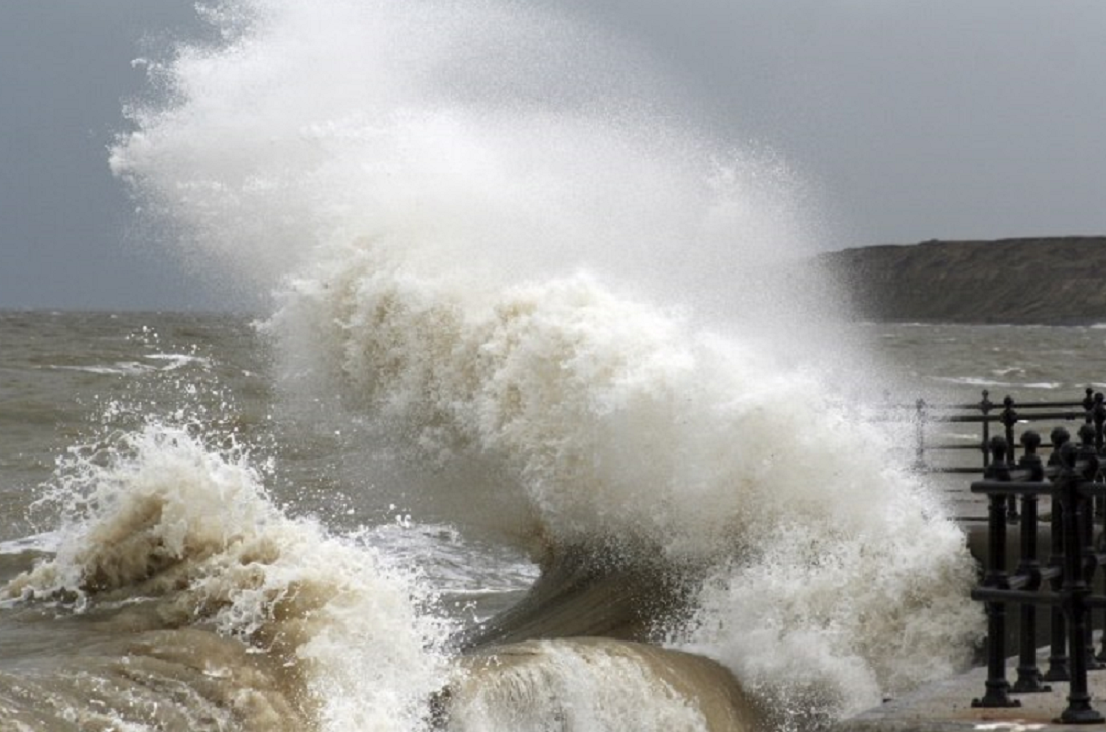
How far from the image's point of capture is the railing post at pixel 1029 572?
20.5ft

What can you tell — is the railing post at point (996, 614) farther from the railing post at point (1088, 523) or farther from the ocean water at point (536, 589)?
the ocean water at point (536, 589)

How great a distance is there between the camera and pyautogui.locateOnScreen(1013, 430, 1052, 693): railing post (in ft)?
20.5

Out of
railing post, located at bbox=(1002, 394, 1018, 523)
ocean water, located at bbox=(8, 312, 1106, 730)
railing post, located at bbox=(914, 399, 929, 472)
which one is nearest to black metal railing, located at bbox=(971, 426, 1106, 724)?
ocean water, located at bbox=(8, 312, 1106, 730)

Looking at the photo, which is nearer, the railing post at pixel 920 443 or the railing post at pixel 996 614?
the railing post at pixel 996 614

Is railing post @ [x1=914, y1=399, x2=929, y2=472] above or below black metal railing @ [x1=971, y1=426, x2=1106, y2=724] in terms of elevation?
above

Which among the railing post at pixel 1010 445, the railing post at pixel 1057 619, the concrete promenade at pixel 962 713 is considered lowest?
the concrete promenade at pixel 962 713

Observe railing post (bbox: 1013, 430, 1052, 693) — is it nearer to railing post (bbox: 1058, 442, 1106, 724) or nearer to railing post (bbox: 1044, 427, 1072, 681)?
railing post (bbox: 1044, 427, 1072, 681)

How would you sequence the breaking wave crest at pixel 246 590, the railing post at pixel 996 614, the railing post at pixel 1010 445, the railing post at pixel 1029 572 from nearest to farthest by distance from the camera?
the railing post at pixel 996 614, the railing post at pixel 1029 572, the breaking wave crest at pixel 246 590, the railing post at pixel 1010 445

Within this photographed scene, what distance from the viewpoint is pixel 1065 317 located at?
14538 centimetres

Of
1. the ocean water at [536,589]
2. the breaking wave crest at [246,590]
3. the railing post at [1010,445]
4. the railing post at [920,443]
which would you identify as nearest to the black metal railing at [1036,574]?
the ocean water at [536,589]

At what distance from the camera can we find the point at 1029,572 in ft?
20.5

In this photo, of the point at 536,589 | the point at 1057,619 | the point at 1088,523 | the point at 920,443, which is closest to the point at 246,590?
the point at 536,589

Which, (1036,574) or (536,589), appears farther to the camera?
(536,589)

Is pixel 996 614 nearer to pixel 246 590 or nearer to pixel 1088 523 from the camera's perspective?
pixel 1088 523
